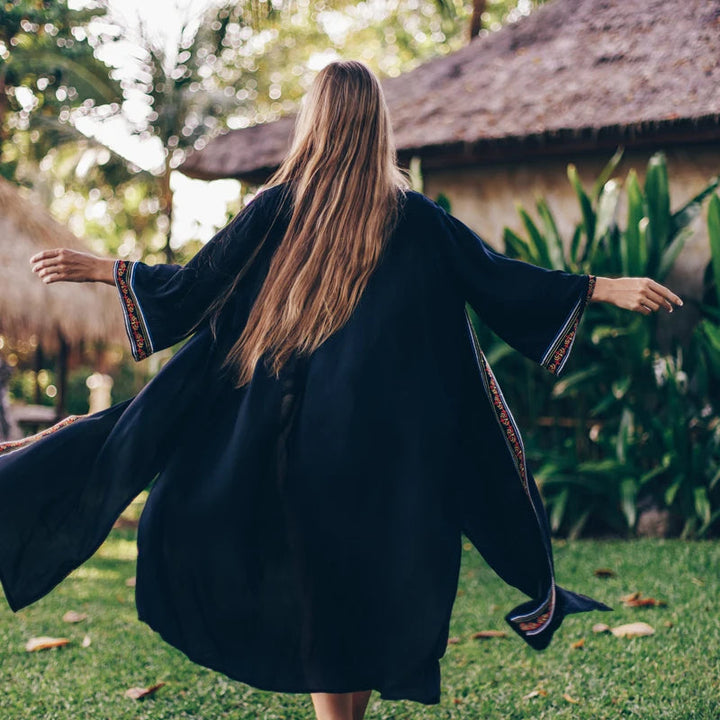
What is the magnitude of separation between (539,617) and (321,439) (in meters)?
0.92

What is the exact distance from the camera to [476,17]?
12070 millimetres

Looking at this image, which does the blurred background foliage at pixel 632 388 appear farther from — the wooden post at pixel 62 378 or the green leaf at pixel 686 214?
the wooden post at pixel 62 378

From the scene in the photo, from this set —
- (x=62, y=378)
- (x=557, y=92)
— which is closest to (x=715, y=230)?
(x=557, y=92)

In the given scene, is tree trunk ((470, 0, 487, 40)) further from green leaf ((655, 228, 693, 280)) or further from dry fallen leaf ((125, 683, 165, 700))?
dry fallen leaf ((125, 683, 165, 700))

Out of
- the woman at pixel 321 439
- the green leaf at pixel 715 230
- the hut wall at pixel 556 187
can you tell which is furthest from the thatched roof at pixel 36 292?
the woman at pixel 321 439

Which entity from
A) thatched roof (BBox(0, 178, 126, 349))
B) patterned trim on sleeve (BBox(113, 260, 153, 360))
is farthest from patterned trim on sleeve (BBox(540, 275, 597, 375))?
thatched roof (BBox(0, 178, 126, 349))

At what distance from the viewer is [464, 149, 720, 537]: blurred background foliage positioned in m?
5.61

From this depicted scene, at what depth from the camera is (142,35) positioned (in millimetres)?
16312

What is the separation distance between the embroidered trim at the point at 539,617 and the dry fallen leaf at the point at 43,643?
86.1 inches

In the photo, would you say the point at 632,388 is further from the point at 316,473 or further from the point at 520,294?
the point at 316,473

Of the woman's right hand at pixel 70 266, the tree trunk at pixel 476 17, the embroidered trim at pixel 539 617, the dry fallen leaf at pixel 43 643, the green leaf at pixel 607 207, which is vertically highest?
the tree trunk at pixel 476 17

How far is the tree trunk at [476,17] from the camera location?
39.3 feet

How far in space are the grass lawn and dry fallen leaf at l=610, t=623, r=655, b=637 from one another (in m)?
0.04

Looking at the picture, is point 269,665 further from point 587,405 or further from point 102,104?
point 102,104
